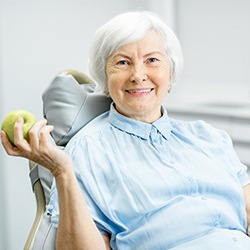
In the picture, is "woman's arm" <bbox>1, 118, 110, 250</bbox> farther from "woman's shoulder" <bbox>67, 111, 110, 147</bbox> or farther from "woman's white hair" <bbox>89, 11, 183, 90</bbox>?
"woman's white hair" <bbox>89, 11, 183, 90</bbox>

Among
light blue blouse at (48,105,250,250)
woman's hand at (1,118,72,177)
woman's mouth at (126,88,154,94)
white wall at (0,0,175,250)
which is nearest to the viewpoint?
woman's hand at (1,118,72,177)

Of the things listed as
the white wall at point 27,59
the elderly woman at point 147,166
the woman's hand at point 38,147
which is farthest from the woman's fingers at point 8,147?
the white wall at point 27,59

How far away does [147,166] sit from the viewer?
160 centimetres

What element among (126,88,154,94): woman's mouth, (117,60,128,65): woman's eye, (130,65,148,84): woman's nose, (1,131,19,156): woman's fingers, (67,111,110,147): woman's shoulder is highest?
(117,60,128,65): woman's eye

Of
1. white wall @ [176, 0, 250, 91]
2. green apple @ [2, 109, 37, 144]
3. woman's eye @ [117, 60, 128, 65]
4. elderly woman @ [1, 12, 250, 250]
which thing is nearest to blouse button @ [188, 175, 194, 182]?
elderly woman @ [1, 12, 250, 250]

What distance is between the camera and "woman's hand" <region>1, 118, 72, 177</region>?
3.94ft

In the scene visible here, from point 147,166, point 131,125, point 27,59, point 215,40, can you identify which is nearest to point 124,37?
point 131,125

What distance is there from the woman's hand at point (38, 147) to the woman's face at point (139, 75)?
0.42 meters

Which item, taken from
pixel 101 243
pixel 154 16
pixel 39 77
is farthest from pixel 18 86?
pixel 101 243

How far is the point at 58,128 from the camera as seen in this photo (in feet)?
5.72

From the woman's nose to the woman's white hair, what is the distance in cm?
8

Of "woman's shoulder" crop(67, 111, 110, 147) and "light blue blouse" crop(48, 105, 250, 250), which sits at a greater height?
"woman's shoulder" crop(67, 111, 110, 147)

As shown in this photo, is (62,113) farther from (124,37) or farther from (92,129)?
(124,37)

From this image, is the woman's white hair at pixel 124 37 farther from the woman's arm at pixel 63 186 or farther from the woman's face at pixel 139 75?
the woman's arm at pixel 63 186
